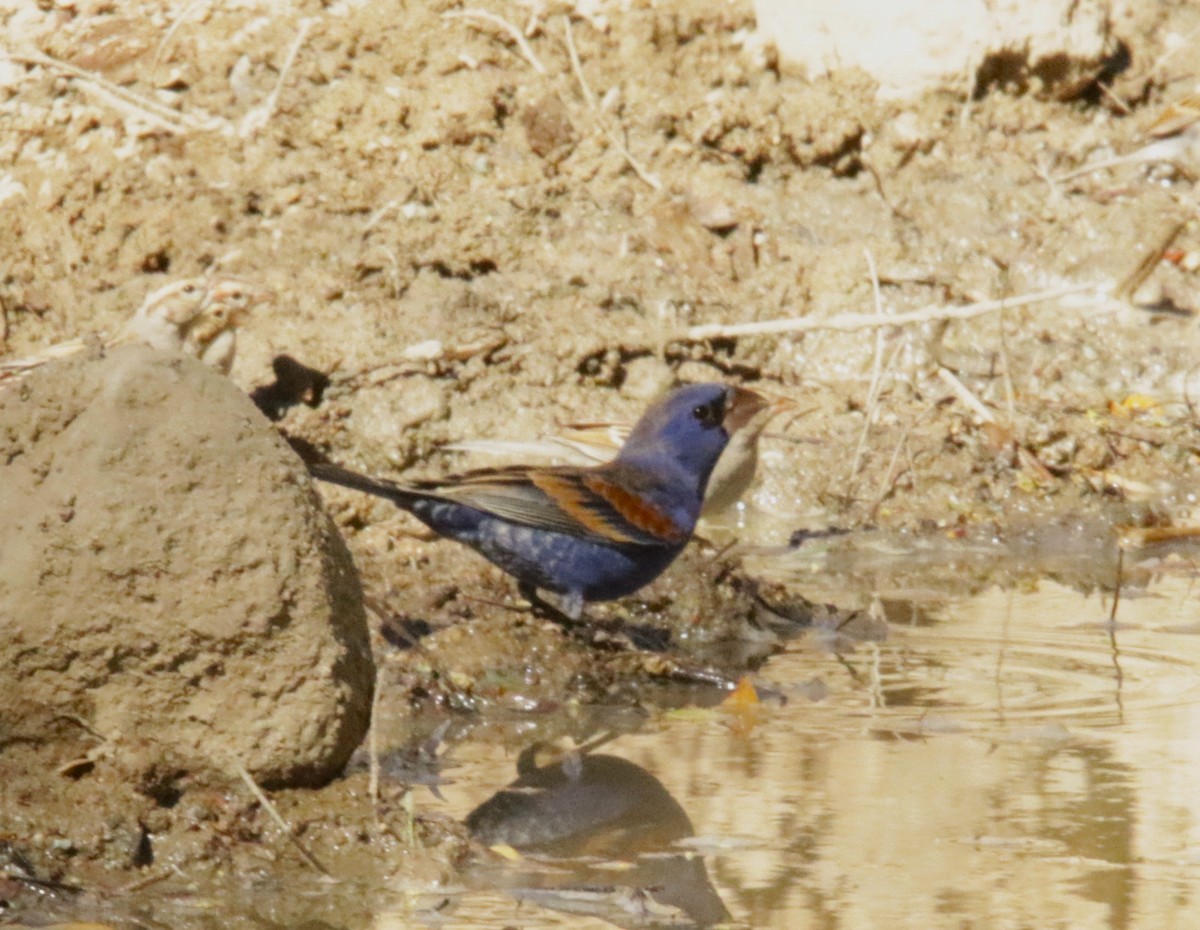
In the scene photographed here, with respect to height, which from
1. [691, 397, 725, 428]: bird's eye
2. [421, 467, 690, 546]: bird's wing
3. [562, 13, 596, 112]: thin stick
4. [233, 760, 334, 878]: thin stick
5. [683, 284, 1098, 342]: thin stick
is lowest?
[233, 760, 334, 878]: thin stick

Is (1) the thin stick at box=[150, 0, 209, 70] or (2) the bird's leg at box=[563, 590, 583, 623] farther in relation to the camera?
(1) the thin stick at box=[150, 0, 209, 70]

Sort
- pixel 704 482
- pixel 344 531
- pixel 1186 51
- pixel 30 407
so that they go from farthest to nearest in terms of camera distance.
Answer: pixel 1186 51 → pixel 344 531 → pixel 704 482 → pixel 30 407

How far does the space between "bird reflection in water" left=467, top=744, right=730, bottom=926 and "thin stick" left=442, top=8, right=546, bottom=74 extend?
18.3ft

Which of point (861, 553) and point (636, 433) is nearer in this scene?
point (636, 433)

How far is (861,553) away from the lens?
815cm

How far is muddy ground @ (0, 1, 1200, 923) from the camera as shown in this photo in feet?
28.5

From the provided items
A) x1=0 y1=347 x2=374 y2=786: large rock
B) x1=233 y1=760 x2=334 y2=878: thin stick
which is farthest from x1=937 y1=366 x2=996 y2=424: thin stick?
x1=233 y1=760 x2=334 y2=878: thin stick

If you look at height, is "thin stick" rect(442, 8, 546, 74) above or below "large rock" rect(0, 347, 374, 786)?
above

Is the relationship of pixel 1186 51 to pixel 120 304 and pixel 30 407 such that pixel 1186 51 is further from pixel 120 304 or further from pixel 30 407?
pixel 30 407

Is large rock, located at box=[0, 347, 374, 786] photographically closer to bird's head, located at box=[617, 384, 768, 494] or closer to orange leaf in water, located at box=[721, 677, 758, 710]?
orange leaf in water, located at box=[721, 677, 758, 710]

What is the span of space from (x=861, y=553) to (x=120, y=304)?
3.53 meters

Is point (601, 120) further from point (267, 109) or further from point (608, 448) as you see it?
point (608, 448)

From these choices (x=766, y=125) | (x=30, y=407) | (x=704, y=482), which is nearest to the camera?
(x=30, y=407)

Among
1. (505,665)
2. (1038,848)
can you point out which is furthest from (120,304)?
(1038,848)
